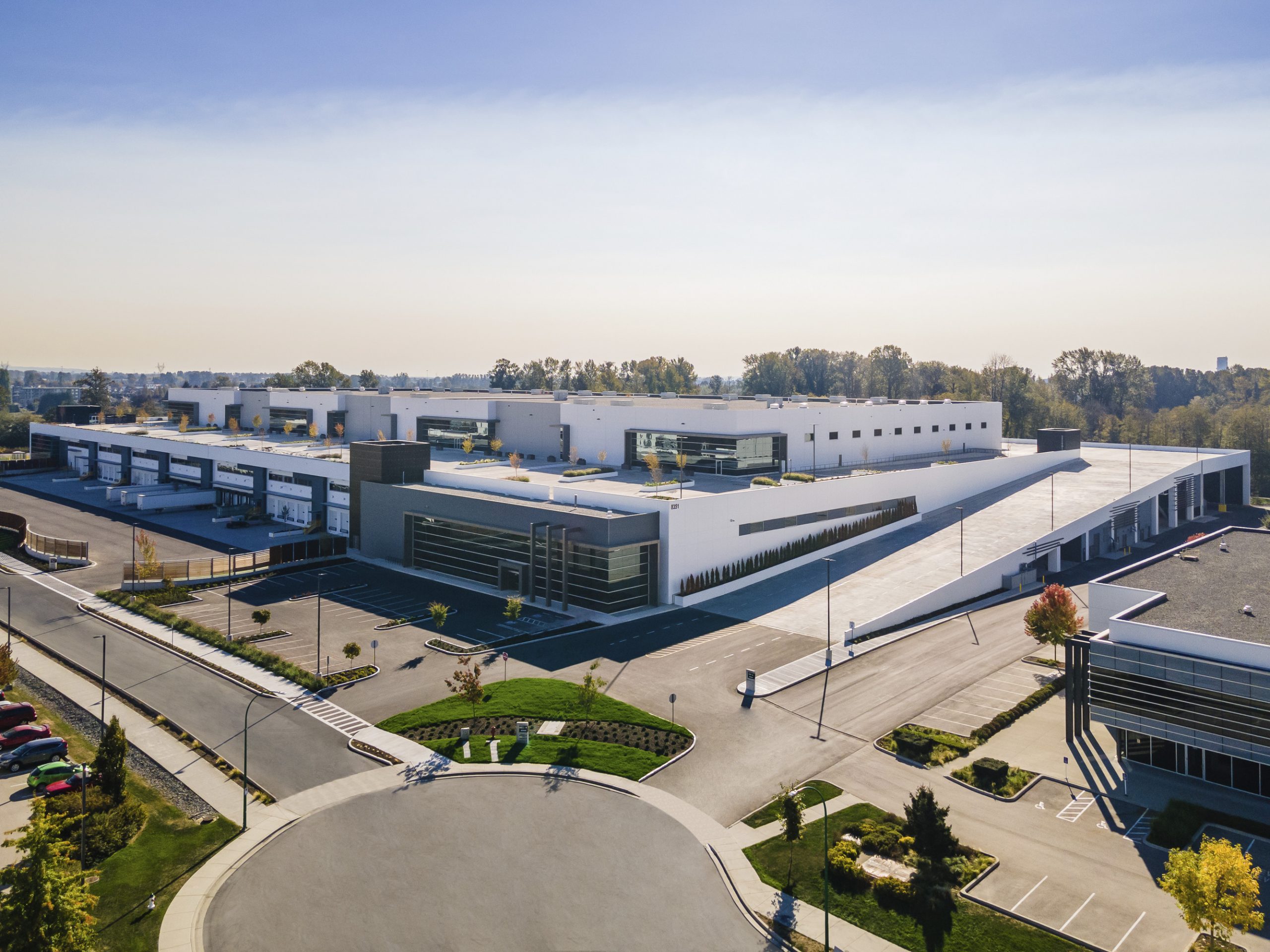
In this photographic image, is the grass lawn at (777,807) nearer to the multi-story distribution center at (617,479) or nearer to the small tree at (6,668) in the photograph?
the multi-story distribution center at (617,479)

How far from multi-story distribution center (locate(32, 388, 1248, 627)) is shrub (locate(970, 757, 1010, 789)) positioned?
25.4 meters

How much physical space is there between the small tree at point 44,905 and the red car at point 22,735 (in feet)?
54.6

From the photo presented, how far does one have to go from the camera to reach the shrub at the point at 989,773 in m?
32.1

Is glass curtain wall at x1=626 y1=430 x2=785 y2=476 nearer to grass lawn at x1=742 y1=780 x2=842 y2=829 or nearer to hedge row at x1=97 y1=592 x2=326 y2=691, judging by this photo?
hedge row at x1=97 y1=592 x2=326 y2=691

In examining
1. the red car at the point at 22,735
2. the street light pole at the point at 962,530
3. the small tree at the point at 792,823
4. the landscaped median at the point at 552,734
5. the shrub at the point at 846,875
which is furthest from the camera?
the street light pole at the point at 962,530

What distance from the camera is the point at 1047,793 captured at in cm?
3164

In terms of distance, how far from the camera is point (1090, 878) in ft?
85.0

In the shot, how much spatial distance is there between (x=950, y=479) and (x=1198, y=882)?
59.0m

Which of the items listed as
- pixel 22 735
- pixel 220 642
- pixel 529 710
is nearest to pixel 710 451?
pixel 529 710

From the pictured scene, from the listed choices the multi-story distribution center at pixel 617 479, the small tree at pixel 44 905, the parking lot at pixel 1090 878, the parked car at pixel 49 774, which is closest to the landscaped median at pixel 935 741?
the parking lot at pixel 1090 878

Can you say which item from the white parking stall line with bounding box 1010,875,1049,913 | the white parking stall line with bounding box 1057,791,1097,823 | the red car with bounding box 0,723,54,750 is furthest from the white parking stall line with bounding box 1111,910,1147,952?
the red car with bounding box 0,723,54,750


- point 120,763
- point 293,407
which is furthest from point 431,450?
point 120,763

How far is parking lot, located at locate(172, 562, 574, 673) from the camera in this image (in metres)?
47.2

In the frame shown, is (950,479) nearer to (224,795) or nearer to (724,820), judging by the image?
(724,820)
